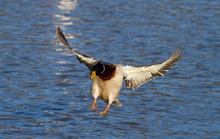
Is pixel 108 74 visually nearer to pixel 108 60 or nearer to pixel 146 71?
pixel 146 71

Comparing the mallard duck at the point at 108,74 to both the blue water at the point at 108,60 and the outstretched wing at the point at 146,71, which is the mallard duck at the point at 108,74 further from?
the blue water at the point at 108,60

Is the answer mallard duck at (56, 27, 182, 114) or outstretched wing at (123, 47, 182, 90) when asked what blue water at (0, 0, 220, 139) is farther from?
mallard duck at (56, 27, 182, 114)

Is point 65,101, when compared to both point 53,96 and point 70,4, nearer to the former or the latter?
point 53,96

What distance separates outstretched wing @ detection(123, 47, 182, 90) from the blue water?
1009mm

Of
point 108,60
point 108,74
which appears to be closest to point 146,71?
point 108,74

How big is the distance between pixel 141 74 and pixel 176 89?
349cm

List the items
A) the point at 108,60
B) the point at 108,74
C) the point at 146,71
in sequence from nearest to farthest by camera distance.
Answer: the point at 108,74, the point at 146,71, the point at 108,60

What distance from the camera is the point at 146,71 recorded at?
30.7 ft

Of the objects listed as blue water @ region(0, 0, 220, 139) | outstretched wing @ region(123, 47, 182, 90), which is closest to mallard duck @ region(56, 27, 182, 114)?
outstretched wing @ region(123, 47, 182, 90)

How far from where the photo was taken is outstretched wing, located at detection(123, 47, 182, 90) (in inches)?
361

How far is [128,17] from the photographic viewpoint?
1995 cm

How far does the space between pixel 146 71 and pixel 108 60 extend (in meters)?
5.36

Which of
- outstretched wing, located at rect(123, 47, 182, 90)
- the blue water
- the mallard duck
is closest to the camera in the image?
the mallard duck

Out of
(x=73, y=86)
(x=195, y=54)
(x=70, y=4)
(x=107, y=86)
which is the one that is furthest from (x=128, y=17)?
(x=107, y=86)
